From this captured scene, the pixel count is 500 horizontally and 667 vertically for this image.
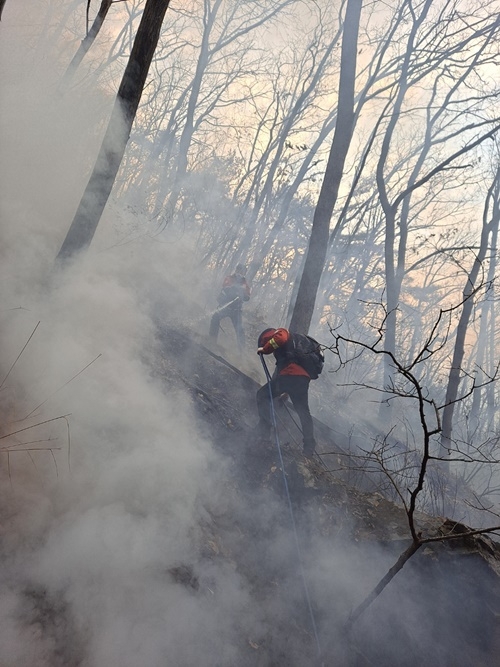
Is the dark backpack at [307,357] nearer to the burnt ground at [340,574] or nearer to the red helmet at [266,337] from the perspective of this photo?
the red helmet at [266,337]

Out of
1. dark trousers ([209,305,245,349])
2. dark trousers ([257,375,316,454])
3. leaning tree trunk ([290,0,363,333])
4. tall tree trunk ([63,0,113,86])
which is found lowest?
dark trousers ([257,375,316,454])

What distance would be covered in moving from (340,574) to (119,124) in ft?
19.0

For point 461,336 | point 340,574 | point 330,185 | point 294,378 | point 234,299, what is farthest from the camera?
point 461,336

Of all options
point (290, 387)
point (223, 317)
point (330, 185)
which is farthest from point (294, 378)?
point (330, 185)

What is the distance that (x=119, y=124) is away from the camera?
4.91 m


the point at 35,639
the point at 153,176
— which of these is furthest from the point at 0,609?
the point at 153,176

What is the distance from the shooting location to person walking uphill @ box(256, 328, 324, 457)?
4.99 m

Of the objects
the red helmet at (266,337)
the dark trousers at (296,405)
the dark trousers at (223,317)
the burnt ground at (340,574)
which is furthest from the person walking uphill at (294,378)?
the dark trousers at (223,317)

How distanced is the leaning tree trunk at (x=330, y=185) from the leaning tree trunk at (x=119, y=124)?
365 cm

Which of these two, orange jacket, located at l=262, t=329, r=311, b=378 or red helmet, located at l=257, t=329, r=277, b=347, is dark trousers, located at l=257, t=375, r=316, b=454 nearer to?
orange jacket, located at l=262, t=329, r=311, b=378

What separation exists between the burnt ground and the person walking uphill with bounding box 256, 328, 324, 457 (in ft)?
1.08

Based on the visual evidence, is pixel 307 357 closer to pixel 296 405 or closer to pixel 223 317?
pixel 296 405

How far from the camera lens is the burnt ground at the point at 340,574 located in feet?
9.36

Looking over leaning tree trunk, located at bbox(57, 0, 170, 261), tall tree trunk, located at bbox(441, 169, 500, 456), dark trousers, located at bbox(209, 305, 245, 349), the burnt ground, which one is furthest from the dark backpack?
tall tree trunk, located at bbox(441, 169, 500, 456)
